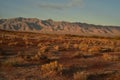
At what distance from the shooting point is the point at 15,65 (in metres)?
15.1

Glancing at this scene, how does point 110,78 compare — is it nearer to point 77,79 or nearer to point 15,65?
point 77,79

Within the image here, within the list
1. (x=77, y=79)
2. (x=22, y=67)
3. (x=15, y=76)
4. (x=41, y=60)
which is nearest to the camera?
(x=77, y=79)

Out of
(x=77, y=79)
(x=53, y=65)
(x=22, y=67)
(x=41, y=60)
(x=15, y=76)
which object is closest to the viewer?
(x=77, y=79)

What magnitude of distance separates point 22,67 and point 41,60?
9.73ft

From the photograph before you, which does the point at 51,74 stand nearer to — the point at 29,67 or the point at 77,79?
the point at 77,79

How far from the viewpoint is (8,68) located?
14195mm

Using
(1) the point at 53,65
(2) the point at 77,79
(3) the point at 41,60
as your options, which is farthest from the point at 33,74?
(3) the point at 41,60

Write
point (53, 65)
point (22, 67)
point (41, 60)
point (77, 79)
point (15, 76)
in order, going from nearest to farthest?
point (77, 79)
point (15, 76)
point (53, 65)
point (22, 67)
point (41, 60)

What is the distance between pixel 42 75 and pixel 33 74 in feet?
2.09

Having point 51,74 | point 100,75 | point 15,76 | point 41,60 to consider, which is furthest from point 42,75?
point 41,60

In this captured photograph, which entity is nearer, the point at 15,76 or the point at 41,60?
the point at 15,76

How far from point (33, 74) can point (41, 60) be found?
489 cm

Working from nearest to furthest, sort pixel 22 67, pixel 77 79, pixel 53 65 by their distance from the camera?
pixel 77 79
pixel 53 65
pixel 22 67

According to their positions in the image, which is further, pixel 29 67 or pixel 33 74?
pixel 29 67
